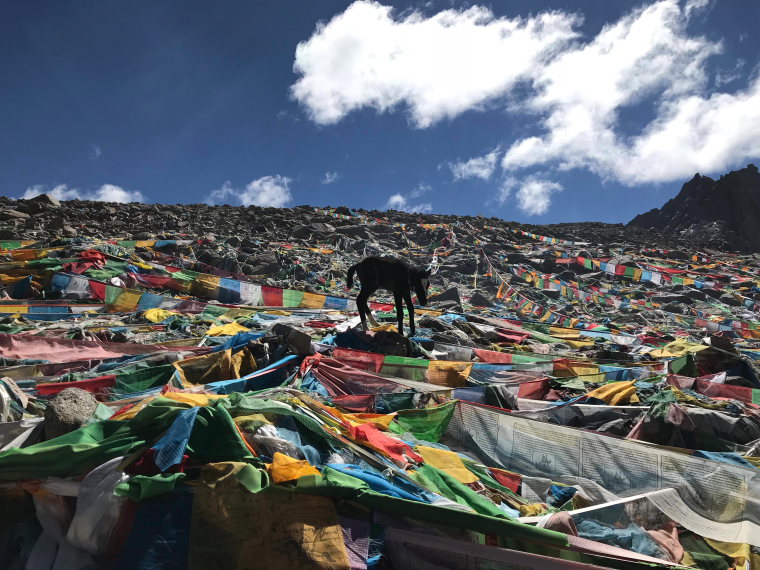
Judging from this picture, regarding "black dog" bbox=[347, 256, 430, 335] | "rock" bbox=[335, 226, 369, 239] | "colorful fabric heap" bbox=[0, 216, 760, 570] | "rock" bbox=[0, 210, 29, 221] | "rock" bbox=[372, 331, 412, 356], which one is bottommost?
"colorful fabric heap" bbox=[0, 216, 760, 570]

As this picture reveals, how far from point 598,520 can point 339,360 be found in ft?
12.9

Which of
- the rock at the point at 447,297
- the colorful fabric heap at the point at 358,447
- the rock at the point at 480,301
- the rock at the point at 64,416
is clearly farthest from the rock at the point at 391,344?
the rock at the point at 480,301

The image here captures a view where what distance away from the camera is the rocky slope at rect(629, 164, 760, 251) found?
53.8 m

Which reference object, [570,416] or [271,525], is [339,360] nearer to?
[570,416]

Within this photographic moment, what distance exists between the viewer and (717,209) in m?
57.7

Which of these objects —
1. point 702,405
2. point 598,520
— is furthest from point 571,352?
point 598,520

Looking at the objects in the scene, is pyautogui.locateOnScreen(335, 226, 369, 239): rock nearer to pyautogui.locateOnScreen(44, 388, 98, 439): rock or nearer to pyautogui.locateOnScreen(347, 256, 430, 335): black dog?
pyautogui.locateOnScreen(347, 256, 430, 335): black dog

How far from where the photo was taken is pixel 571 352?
9.37 m

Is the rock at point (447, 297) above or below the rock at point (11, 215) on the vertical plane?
below

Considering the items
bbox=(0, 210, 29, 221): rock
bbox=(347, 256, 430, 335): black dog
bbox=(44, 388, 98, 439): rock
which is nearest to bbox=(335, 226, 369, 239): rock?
bbox=(0, 210, 29, 221): rock

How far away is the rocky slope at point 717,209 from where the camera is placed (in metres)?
53.8

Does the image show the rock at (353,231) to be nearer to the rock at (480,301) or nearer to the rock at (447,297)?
the rock at (480,301)

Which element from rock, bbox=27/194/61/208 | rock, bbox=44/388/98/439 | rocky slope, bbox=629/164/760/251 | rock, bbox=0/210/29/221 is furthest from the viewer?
rocky slope, bbox=629/164/760/251

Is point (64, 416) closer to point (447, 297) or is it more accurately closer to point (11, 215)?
point (447, 297)
